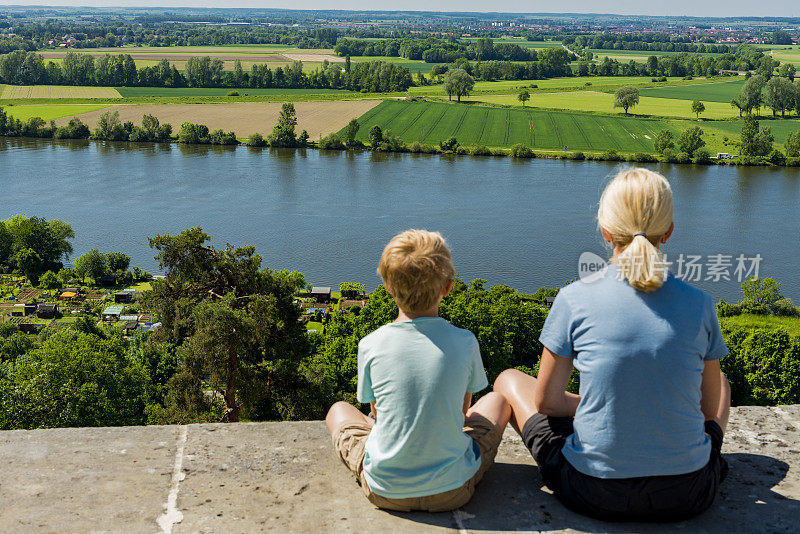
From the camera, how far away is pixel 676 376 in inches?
94.2

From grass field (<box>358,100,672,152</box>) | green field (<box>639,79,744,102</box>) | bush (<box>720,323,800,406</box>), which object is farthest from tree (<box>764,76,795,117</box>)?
bush (<box>720,323,800,406</box>)

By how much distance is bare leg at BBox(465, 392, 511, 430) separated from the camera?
115 inches

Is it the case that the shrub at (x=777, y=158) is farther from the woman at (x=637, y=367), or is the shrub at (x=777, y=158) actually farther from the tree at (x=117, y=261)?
the woman at (x=637, y=367)

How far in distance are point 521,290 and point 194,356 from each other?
18847mm

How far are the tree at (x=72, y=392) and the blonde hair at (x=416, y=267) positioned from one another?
13.2 m

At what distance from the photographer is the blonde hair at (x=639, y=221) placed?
7.68ft

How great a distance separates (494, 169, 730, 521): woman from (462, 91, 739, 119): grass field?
7465 cm

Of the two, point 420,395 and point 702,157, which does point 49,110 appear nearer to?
point 702,157

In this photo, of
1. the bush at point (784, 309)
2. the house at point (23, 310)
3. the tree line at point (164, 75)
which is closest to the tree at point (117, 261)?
the house at point (23, 310)

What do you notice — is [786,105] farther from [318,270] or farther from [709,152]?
[318,270]

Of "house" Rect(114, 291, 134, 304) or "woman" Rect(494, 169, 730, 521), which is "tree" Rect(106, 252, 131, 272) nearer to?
"house" Rect(114, 291, 134, 304)

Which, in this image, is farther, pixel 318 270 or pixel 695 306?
pixel 318 270

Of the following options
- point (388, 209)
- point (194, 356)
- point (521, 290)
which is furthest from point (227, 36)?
point (194, 356)

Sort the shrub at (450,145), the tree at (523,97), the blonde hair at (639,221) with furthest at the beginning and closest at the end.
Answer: the tree at (523,97), the shrub at (450,145), the blonde hair at (639,221)
